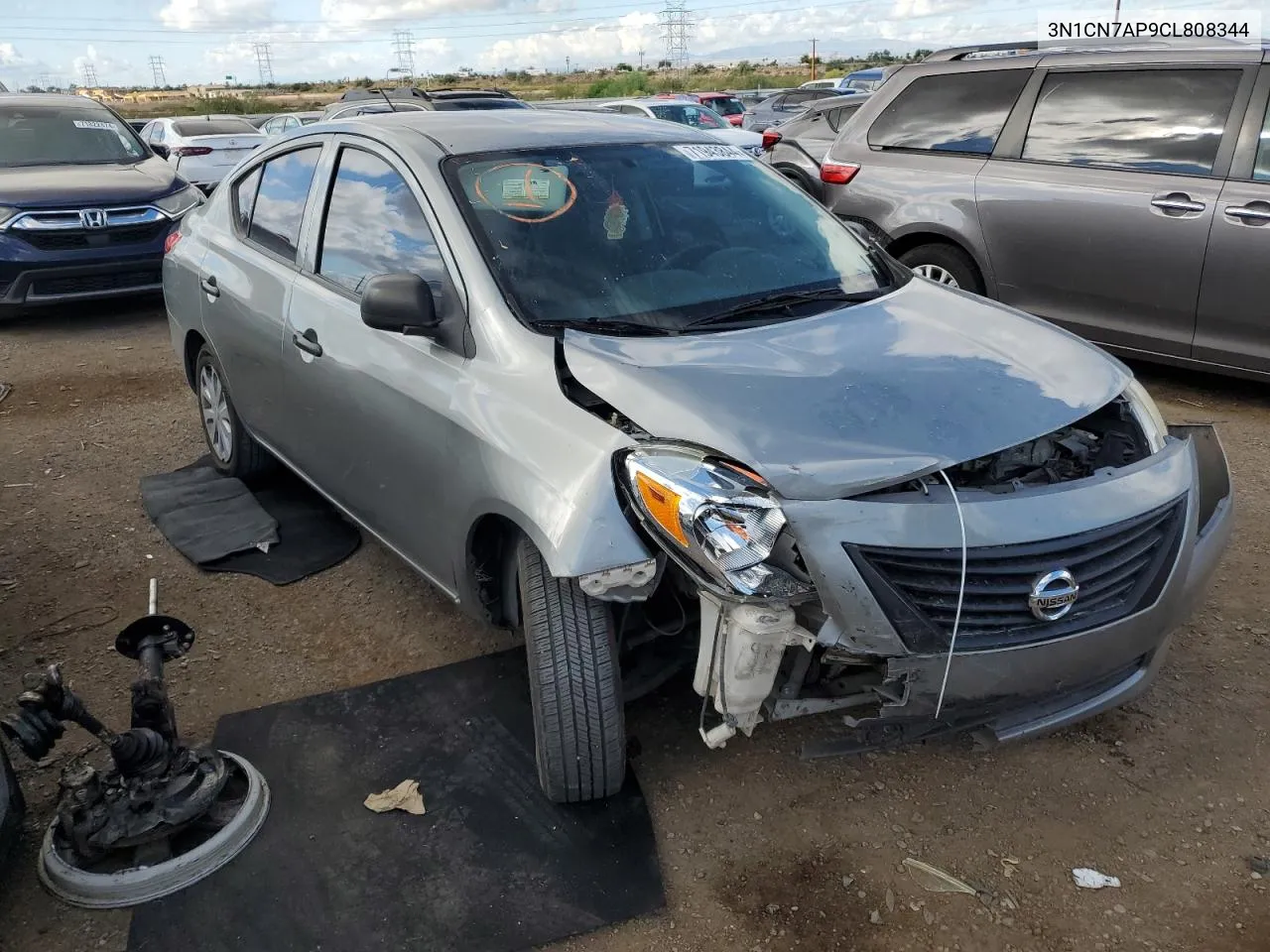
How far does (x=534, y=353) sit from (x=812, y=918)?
155cm

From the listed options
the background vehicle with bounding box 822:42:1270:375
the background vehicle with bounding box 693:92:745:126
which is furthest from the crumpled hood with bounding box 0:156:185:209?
the background vehicle with bounding box 693:92:745:126

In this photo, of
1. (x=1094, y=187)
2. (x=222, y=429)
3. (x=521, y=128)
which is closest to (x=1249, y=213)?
(x=1094, y=187)

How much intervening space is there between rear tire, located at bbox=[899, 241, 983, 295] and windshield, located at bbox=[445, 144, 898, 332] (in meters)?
2.75

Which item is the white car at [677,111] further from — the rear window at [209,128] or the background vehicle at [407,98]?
the rear window at [209,128]

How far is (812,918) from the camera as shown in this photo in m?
2.35

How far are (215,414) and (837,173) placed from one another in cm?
411

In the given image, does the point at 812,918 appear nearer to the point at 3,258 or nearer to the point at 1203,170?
the point at 1203,170

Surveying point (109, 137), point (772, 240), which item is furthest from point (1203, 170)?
point (109, 137)

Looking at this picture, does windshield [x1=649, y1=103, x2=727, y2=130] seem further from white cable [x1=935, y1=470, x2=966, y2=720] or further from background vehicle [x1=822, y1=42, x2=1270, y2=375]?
white cable [x1=935, y1=470, x2=966, y2=720]

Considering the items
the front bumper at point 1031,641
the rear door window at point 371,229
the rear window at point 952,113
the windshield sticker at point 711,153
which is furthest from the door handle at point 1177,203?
the rear door window at point 371,229

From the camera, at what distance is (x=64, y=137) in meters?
8.63

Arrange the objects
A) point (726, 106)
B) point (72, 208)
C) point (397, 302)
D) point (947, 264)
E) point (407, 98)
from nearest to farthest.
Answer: point (397, 302) → point (947, 264) → point (72, 208) → point (407, 98) → point (726, 106)

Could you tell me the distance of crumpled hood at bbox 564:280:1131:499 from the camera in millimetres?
2264

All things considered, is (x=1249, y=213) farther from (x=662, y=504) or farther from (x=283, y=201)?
(x=283, y=201)
